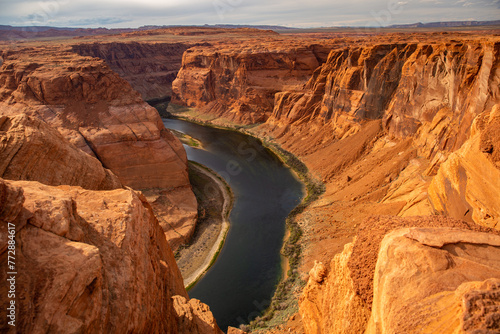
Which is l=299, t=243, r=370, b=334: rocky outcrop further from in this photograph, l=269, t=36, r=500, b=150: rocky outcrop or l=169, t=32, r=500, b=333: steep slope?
l=269, t=36, r=500, b=150: rocky outcrop

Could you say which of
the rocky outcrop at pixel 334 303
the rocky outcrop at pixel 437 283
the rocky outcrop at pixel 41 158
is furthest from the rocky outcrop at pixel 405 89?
the rocky outcrop at pixel 41 158

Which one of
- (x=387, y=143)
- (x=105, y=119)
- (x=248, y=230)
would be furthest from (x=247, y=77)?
(x=248, y=230)

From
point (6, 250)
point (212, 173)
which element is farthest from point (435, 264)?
point (212, 173)

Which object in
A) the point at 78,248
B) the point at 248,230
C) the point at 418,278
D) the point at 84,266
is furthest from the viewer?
the point at 248,230

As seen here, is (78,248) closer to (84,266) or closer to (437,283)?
(84,266)

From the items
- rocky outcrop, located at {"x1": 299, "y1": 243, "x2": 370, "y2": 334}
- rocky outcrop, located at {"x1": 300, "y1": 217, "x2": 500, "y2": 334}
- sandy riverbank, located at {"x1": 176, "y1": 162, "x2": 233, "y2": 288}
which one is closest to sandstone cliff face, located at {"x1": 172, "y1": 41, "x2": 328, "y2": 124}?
sandy riverbank, located at {"x1": 176, "y1": 162, "x2": 233, "y2": 288}

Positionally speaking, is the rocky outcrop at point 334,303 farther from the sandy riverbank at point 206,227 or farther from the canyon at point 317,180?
the sandy riverbank at point 206,227

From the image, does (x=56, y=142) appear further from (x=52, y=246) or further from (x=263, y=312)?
(x=263, y=312)
